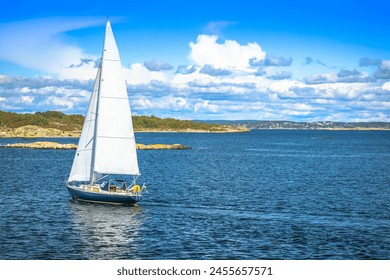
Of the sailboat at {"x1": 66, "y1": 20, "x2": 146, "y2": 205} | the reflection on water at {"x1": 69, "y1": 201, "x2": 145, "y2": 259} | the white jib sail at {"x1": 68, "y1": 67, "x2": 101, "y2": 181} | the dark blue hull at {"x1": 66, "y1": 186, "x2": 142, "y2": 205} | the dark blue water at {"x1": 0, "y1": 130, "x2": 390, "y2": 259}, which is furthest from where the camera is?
the white jib sail at {"x1": 68, "y1": 67, "x2": 101, "y2": 181}

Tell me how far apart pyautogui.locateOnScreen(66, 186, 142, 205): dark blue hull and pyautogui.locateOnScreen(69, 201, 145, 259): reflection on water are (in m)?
0.63

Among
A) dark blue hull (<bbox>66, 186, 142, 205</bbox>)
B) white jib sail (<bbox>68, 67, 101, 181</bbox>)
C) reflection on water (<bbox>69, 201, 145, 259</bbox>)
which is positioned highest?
white jib sail (<bbox>68, 67, 101, 181</bbox>)

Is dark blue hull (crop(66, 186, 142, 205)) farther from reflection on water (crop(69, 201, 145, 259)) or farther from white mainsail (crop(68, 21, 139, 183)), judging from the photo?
white mainsail (crop(68, 21, 139, 183))

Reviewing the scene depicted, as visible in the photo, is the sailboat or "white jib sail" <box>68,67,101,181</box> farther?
"white jib sail" <box>68,67,101,181</box>

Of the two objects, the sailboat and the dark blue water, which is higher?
the sailboat

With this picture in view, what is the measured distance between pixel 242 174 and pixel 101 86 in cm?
4449

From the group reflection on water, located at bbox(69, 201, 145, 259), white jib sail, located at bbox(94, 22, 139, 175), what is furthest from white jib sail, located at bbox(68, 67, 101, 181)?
reflection on water, located at bbox(69, 201, 145, 259)

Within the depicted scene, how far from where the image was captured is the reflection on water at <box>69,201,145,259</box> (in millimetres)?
38750

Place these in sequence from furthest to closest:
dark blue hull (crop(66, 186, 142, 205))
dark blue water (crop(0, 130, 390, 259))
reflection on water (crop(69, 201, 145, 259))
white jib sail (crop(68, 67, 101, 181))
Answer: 1. white jib sail (crop(68, 67, 101, 181))
2. dark blue hull (crop(66, 186, 142, 205))
3. dark blue water (crop(0, 130, 390, 259))
4. reflection on water (crop(69, 201, 145, 259))

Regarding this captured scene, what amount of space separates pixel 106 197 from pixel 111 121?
26.3 feet

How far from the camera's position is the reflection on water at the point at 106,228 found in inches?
1526
